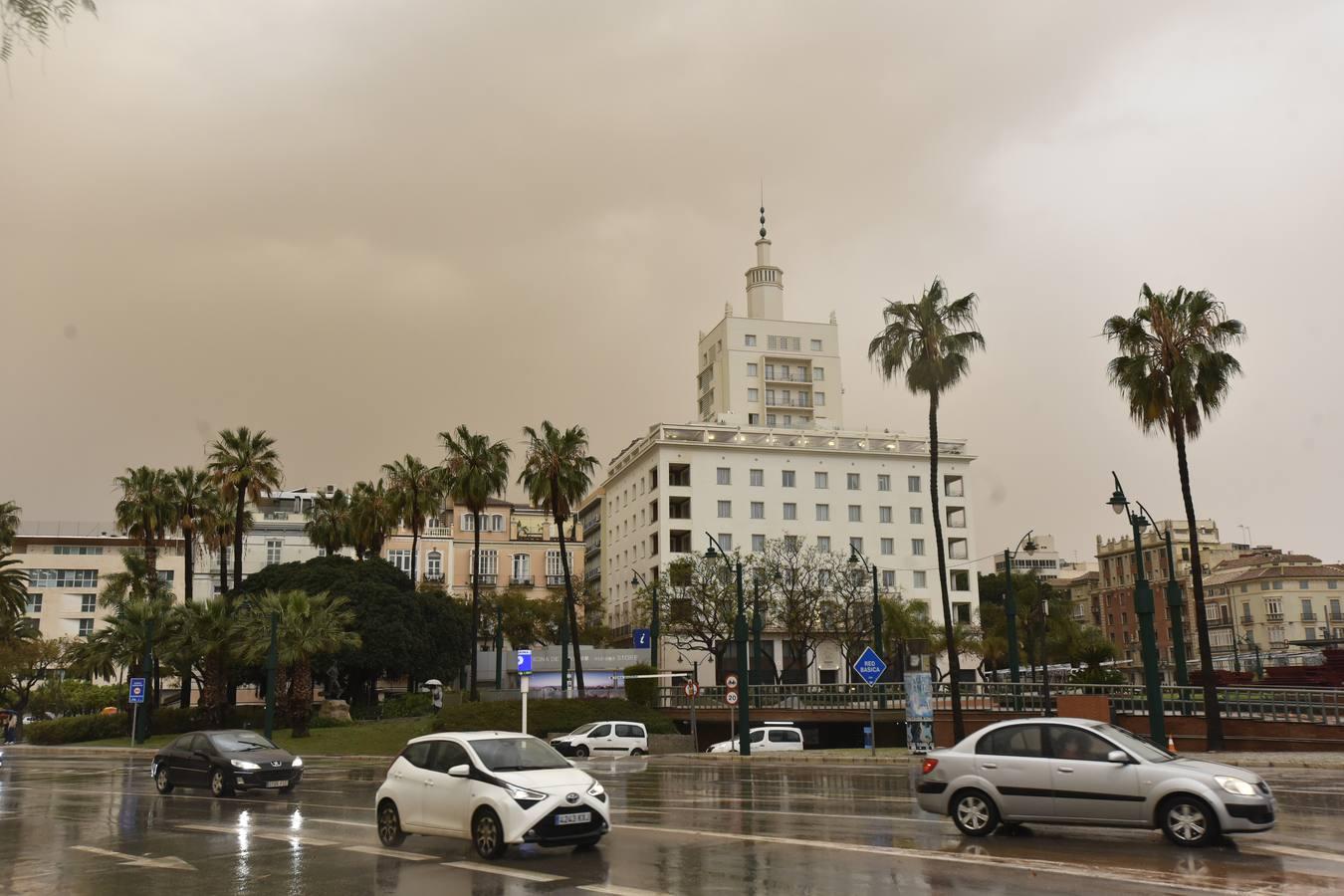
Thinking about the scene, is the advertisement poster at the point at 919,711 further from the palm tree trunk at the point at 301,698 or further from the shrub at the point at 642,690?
the palm tree trunk at the point at 301,698

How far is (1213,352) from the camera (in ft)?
106

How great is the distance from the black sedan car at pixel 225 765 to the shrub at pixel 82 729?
3835cm

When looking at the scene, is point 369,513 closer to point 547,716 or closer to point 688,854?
point 547,716

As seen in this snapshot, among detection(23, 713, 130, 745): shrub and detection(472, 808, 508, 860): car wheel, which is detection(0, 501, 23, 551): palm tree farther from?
detection(472, 808, 508, 860): car wheel

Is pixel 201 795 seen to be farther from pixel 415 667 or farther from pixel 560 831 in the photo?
pixel 415 667

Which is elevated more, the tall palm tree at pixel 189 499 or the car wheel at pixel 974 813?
the tall palm tree at pixel 189 499

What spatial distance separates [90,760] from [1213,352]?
44.3 metres

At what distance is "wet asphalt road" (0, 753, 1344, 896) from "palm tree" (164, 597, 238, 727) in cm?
3041

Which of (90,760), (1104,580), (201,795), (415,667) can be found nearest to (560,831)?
(201,795)

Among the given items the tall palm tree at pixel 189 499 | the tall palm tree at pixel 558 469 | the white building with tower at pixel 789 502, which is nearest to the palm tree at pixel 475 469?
the tall palm tree at pixel 558 469

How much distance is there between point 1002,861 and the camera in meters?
11.2

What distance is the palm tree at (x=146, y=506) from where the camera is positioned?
192 feet

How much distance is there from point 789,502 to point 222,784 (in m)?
67.2

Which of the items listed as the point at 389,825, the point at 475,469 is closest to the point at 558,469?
the point at 475,469
